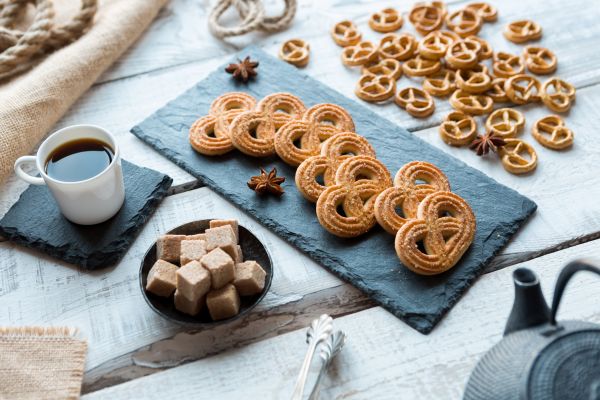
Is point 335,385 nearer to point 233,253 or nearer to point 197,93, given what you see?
point 233,253

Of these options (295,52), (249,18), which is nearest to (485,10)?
(295,52)

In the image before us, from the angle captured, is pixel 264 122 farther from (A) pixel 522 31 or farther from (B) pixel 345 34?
(A) pixel 522 31

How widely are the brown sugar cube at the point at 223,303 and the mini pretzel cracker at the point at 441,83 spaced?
3.16 feet

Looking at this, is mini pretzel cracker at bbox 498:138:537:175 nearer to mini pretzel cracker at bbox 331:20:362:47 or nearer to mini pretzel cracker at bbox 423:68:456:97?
mini pretzel cracker at bbox 423:68:456:97

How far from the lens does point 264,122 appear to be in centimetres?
190

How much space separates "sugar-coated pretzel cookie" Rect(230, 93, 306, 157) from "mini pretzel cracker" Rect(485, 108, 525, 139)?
1.77 feet

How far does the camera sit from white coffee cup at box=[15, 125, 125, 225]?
159cm

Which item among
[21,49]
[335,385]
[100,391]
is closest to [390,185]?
[335,385]

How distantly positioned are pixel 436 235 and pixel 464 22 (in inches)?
38.0

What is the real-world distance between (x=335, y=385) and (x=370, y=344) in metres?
0.13

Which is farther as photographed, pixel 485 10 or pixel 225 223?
pixel 485 10

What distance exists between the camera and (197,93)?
2086mm

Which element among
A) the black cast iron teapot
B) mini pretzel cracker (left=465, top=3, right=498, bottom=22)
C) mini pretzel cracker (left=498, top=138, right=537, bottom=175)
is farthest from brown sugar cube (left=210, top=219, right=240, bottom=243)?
mini pretzel cracker (left=465, top=3, right=498, bottom=22)

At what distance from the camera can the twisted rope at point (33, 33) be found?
81.9 inches
